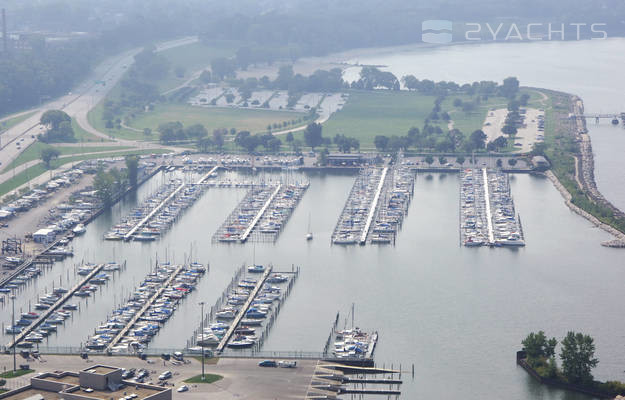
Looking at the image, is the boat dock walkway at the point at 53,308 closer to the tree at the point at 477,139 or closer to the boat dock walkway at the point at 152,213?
the boat dock walkway at the point at 152,213

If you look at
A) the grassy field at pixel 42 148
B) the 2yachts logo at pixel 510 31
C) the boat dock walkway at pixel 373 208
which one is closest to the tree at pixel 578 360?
the boat dock walkway at pixel 373 208

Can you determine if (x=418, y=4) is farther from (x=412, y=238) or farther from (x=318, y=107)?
(x=412, y=238)

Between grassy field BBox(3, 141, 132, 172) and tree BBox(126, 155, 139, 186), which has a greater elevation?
grassy field BBox(3, 141, 132, 172)

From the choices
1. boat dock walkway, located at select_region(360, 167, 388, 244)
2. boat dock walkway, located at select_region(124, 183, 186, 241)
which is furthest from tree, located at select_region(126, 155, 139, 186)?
boat dock walkway, located at select_region(360, 167, 388, 244)

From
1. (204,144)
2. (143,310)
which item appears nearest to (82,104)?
(204,144)

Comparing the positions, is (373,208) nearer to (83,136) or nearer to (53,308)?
(53,308)

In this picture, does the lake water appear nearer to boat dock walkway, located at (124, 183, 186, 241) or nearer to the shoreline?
the shoreline

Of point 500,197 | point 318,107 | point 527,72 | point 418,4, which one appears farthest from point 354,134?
point 418,4
